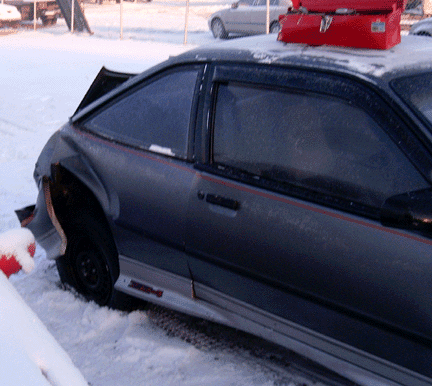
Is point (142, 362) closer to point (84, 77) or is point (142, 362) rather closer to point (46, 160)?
point (46, 160)

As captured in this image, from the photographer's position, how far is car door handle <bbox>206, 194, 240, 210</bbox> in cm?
260

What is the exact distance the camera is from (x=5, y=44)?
16.6m

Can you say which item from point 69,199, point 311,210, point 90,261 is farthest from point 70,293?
point 311,210

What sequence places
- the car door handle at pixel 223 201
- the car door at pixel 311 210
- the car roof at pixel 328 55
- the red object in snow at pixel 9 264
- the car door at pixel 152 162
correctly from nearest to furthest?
the red object in snow at pixel 9 264 < the car door at pixel 311 210 < the car roof at pixel 328 55 < the car door handle at pixel 223 201 < the car door at pixel 152 162

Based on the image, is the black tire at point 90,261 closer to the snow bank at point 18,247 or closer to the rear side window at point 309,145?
the rear side window at point 309,145

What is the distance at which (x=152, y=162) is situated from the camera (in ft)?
9.80

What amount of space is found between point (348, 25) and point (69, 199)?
1.88m

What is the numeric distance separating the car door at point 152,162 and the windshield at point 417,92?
0.99 meters

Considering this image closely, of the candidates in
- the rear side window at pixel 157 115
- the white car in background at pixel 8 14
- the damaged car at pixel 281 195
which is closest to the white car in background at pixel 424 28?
the damaged car at pixel 281 195

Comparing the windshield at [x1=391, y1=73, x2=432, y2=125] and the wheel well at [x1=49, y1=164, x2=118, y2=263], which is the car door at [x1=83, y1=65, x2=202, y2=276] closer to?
the wheel well at [x1=49, y1=164, x2=118, y2=263]

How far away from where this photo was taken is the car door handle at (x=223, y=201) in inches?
102

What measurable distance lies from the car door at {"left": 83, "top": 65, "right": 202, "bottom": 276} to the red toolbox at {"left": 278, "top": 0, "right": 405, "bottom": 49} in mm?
527

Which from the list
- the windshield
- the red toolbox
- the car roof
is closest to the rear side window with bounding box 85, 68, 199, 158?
the car roof

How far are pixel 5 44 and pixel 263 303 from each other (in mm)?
16018
